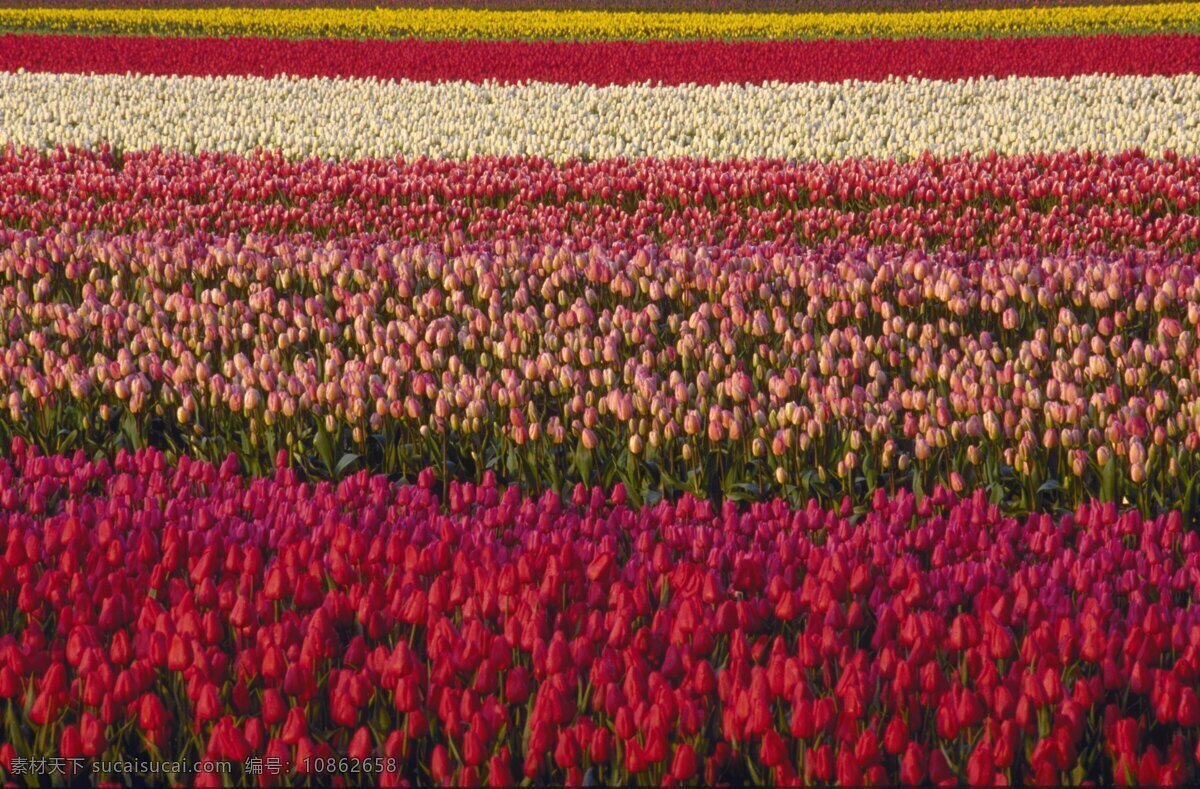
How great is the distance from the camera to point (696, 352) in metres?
5.90

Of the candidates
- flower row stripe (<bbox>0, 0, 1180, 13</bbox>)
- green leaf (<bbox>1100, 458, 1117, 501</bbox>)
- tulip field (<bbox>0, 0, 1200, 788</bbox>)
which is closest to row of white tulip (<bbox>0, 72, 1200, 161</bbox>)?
tulip field (<bbox>0, 0, 1200, 788</bbox>)

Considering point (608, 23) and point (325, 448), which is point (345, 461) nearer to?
point (325, 448)

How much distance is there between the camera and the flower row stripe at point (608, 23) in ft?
102

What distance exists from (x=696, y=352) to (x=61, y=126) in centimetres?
1224

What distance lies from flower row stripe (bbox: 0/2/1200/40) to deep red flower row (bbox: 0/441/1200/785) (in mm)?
27906

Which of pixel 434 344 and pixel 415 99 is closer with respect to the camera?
pixel 434 344

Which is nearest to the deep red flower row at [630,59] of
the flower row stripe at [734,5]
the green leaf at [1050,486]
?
the flower row stripe at [734,5]

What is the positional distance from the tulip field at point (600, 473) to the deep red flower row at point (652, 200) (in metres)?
0.05

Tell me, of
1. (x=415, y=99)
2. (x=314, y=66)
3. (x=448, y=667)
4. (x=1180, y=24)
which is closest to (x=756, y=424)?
(x=448, y=667)

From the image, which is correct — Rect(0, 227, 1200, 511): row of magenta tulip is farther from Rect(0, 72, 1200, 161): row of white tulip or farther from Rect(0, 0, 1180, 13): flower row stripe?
Rect(0, 0, 1180, 13): flower row stripe

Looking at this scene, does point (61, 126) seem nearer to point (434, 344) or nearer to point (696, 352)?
point (434, 344)

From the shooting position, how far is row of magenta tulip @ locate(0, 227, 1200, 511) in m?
5.02

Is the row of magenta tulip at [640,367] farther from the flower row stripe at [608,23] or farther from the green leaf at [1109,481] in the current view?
the flower row stripe at [608,23]

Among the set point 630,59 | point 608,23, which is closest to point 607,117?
point 630,59
